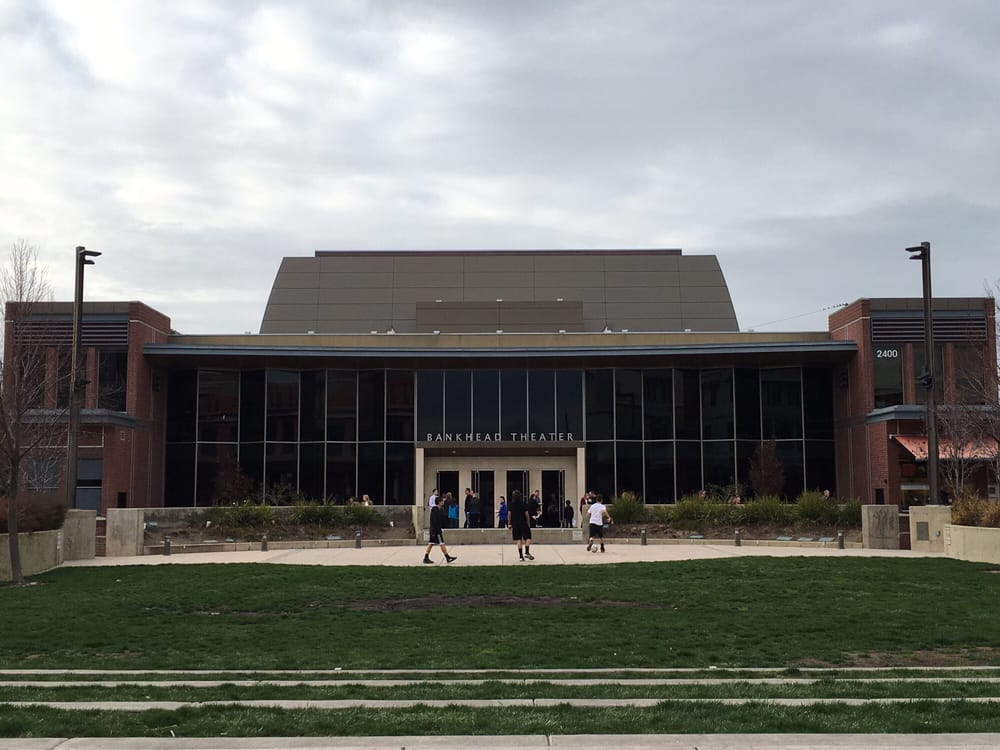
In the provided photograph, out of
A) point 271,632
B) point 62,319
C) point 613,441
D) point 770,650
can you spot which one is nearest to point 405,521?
point 613,441

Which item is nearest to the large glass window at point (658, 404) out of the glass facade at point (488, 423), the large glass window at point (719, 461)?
the glass facade at point (488, 423)

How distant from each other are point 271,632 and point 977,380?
25711 millimetres

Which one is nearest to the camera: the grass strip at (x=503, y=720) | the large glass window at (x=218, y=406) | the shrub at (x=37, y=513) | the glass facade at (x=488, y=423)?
the grass strip at (x=503, y=720)

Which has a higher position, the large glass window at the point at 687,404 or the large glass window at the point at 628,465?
the large glass window at the point at 687,404

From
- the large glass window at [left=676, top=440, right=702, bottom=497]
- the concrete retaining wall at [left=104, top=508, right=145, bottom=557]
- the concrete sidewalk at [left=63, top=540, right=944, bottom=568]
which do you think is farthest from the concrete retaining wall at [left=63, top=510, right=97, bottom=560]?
the large glass window at [left=676, top=440, right=702, bottom=497]

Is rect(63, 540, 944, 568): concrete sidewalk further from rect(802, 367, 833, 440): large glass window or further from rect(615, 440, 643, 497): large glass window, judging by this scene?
rect(802, 367, 833, 440): large glass window

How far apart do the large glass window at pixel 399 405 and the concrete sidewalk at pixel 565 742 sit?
3597 centimetres

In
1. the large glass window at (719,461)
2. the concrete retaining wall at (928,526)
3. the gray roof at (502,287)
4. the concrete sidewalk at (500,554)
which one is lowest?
the concrete sidewalk at (500,554)

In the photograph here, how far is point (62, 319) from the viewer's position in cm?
4022

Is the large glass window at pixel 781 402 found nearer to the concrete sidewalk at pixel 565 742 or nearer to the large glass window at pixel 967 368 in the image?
the large glass window at pixel 967 368

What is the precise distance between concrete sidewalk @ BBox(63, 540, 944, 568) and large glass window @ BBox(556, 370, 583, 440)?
37.9 feet

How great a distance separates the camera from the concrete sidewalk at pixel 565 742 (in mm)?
6832

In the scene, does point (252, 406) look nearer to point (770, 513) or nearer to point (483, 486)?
point (483, 486)

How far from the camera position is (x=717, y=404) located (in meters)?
43.1
